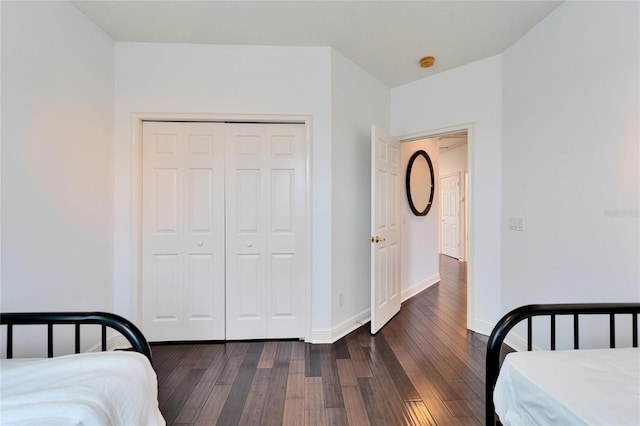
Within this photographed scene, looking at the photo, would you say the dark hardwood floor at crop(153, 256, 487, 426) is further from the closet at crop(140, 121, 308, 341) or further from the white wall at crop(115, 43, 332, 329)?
the white wall at crop(115, 43, 332, 329)

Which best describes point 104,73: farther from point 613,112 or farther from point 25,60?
point 613,112

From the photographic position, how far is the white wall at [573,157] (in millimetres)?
1645

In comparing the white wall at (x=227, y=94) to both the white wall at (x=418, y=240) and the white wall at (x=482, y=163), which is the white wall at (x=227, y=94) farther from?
the white wall at (x=418, y=240)

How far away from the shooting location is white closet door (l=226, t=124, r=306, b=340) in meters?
2.53

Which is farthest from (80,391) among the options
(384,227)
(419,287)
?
(419,287)

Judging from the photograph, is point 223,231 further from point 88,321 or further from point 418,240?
point 418,240

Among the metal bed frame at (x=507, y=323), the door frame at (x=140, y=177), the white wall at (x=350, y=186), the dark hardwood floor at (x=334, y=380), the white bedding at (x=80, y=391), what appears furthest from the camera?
the white wall at (x=350, y=186)

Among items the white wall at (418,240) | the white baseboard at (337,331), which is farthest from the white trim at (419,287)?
the white baseboard at (337,331)

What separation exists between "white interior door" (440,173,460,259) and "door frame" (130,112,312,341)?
508 centimetres

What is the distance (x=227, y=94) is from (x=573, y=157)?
2.69 m

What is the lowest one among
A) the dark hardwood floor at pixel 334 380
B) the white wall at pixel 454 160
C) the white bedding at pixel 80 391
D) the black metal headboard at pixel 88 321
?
the dark hardwood floor at pixel 334 380

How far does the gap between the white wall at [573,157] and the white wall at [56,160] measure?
3.46m

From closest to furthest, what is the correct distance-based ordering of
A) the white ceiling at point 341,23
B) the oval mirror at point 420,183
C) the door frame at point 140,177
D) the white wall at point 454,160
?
1. the white ceiling at point 341,23
2. the door frame at point 140,177
3. the oval mirror at point 420,183
4. the white wall at point 454,160

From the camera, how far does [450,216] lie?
271 inches
